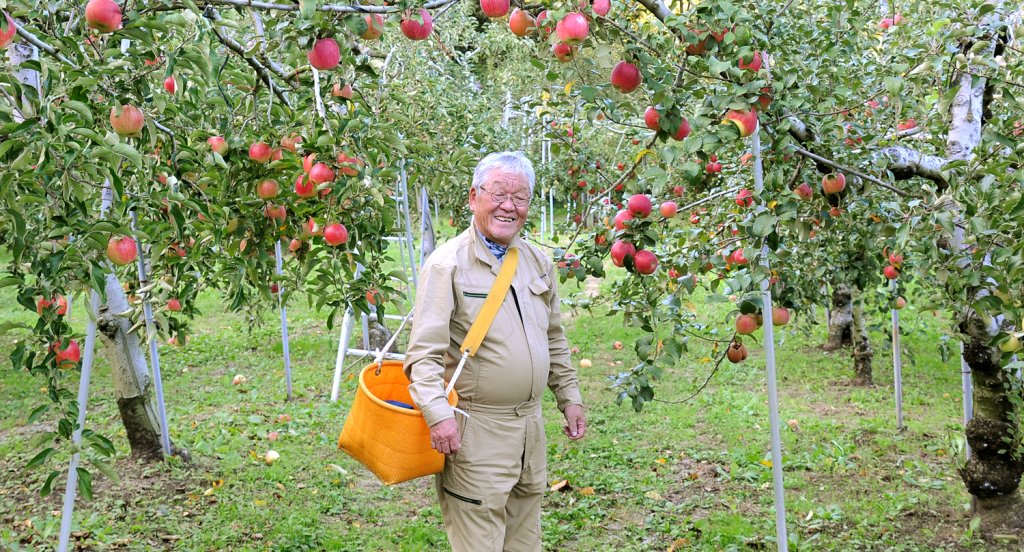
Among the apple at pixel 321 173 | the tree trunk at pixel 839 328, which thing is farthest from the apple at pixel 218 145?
the tree trunk at pixel 839 328

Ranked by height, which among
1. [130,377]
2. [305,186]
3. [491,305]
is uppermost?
[305,186]

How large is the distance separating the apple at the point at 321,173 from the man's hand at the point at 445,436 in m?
0.70

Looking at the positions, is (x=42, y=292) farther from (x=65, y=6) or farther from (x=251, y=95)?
(x=251, y=95)

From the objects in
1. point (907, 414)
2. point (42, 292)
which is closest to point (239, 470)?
point (42, 292)

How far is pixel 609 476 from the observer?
4.05 metres

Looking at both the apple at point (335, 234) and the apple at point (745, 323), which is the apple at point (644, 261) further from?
the apple at point (335, 234)

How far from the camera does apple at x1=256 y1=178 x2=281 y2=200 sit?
2287 millimetres

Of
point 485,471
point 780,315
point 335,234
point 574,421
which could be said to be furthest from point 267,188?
point 780,315

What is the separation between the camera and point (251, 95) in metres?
2.44

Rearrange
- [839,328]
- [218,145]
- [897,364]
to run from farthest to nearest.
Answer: [839,328]
[897,364]
[218,145]

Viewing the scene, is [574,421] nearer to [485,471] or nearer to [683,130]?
[485,471]

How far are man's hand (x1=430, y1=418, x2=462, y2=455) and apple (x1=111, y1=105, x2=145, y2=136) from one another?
0.99 metres

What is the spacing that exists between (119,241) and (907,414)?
4658 millimetres

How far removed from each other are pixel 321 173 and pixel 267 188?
285 mm
